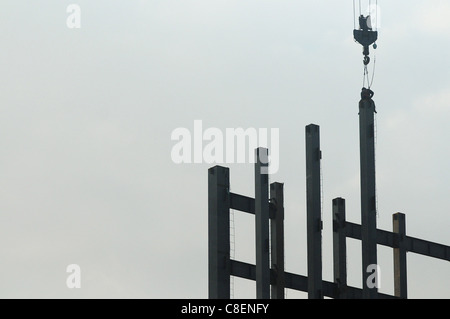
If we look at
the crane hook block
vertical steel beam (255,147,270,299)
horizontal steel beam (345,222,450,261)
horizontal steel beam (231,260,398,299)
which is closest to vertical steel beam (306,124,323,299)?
horizontal steel beam (231,260,398,299)

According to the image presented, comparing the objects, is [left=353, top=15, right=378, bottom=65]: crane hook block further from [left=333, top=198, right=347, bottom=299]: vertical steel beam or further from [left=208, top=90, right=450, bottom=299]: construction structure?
[left=333, top=198, right=347, bottom=299]: vertical steel beam

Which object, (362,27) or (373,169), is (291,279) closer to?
(373,169)

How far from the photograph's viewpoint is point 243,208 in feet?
115

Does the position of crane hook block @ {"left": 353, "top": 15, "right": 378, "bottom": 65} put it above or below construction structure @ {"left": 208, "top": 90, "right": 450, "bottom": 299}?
above

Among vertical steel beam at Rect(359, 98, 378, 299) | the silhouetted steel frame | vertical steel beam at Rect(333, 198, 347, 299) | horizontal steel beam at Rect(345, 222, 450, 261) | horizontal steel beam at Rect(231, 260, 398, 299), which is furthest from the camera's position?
horizontal steel beam at Rect(345, 222, 450, 261)

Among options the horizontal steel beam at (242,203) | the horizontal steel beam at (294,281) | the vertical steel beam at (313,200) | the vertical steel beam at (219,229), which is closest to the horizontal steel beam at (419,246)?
the horizontal steel beam at (294,281)

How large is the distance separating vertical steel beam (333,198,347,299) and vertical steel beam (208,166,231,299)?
4.60 meters

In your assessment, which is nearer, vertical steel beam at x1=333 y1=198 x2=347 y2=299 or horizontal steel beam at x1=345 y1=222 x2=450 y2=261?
vertical steel beam at x1=333 y1=198 x2=347 y2=299

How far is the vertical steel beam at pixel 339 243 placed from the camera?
122ft

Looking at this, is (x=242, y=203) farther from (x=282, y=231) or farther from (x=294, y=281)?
(x=294, y=281)

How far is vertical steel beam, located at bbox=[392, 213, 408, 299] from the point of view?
38969 mm

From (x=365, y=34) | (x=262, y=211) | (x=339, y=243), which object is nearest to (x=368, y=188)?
(x=339, y=243)

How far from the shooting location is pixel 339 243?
3725cm
